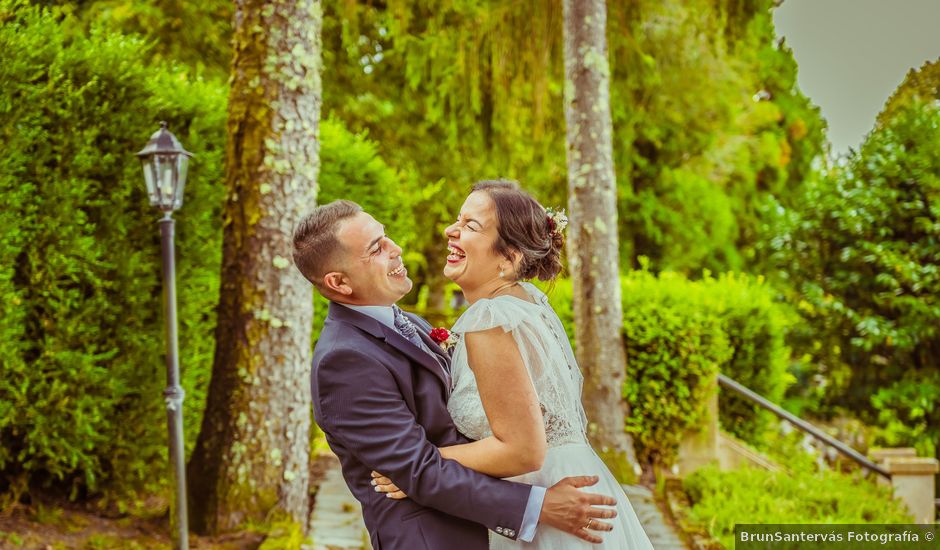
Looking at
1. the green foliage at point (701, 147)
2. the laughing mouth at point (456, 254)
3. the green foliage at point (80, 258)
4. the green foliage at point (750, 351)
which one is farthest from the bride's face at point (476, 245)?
the green foliage at point (701, 147)

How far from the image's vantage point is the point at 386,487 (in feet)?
6.65

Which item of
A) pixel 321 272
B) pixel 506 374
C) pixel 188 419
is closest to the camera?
pixel 506 374

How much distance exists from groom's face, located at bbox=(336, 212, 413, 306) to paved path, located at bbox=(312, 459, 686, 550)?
10.5 feet

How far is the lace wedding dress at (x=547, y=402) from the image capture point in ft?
6.65

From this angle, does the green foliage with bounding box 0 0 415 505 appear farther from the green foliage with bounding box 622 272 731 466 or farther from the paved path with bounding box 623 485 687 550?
the green foliage with bounding box 622 272 731 466

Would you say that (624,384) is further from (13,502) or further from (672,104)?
(672,104)

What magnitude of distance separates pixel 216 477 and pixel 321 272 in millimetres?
3374

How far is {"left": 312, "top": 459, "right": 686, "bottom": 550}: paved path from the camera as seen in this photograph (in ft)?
17.3

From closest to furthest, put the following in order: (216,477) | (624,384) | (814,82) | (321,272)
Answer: (321,272), (216,477), (624,384), (814,82)

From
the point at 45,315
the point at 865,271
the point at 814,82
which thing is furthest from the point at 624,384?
the point at 814,82

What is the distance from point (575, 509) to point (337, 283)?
84cm

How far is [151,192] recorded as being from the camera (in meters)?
4.70

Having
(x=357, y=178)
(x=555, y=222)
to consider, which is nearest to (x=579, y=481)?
(x=555, y=222)

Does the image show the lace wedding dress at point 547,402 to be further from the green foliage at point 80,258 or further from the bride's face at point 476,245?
the green foliage at point 80,258
